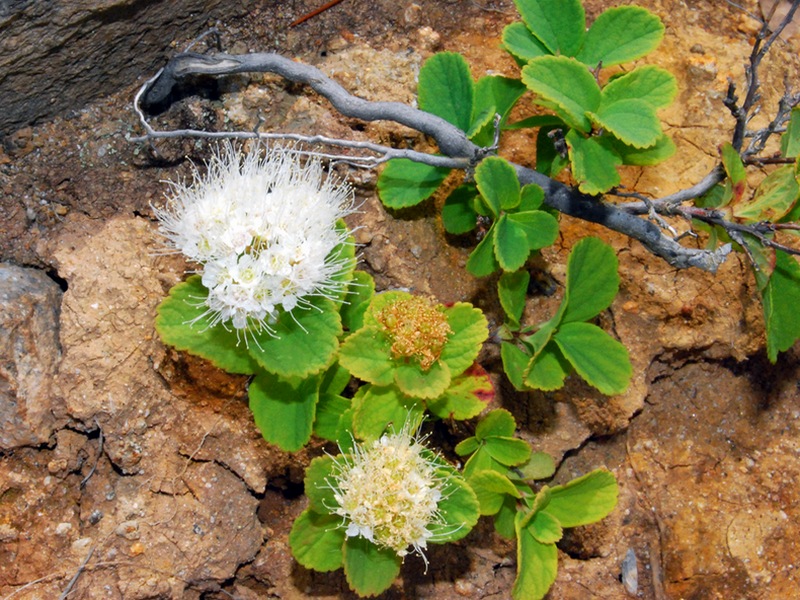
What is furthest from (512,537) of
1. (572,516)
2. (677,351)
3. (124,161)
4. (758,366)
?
(124,161)

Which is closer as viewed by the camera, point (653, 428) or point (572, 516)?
point (572, 516)

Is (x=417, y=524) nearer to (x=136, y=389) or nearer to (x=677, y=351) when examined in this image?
(x=136, y=389)

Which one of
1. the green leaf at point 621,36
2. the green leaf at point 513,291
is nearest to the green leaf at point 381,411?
the green leaf at point 513,291

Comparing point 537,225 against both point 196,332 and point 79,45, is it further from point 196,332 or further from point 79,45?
point 79,45

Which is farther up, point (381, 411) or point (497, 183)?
point (497, 183)

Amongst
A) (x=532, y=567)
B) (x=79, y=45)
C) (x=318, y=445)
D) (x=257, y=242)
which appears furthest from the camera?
(x=318, y=445)

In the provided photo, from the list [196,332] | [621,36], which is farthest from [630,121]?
[196,332]

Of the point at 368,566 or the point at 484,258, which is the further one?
the point at 484,258

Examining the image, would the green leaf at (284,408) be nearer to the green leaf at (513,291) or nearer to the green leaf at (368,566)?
the green leaf at (368,566)
